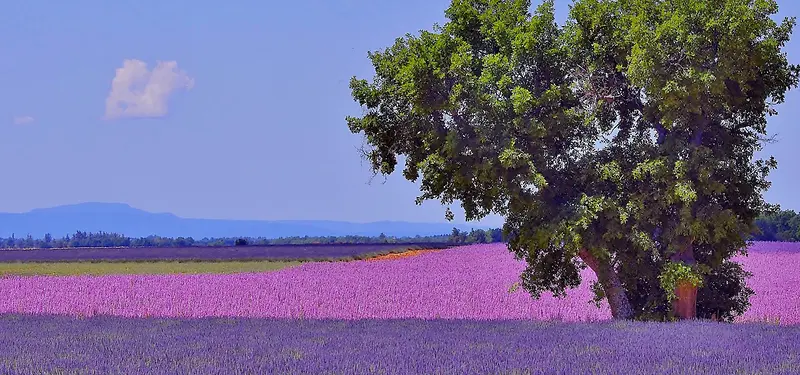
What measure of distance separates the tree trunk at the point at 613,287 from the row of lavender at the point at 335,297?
3.90 feet

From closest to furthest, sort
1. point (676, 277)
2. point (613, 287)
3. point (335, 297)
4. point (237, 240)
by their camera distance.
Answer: point (676, 277)
point (613, 287)
point (335, 297)
point (237, 240)

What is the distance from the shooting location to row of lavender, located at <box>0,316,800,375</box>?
30.9ft

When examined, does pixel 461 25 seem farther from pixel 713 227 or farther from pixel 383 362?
pixel 383 362

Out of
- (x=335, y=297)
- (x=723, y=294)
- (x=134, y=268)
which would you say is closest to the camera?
(x=723, y=294)

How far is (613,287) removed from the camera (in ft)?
58.9

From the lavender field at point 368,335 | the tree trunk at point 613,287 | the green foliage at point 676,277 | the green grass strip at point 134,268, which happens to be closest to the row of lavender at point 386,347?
the lavender field at point 368,335

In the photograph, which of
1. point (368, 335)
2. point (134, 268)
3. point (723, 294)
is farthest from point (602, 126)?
point (134, 268)

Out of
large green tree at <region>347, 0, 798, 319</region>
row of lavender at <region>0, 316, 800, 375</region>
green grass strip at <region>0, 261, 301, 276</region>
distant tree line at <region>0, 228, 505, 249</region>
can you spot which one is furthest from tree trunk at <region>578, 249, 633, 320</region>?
distant tree line at <region>0, 228, 505, 249</region>

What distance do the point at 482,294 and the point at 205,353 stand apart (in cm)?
1346

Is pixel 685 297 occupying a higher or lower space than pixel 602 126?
lower

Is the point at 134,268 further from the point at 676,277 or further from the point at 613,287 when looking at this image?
the point at 676,277

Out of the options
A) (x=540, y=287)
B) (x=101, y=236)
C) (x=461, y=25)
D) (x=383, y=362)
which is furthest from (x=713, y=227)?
(x=101, y=236)

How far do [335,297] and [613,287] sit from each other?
7052 millimetres

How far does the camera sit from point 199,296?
23125 millimetres
